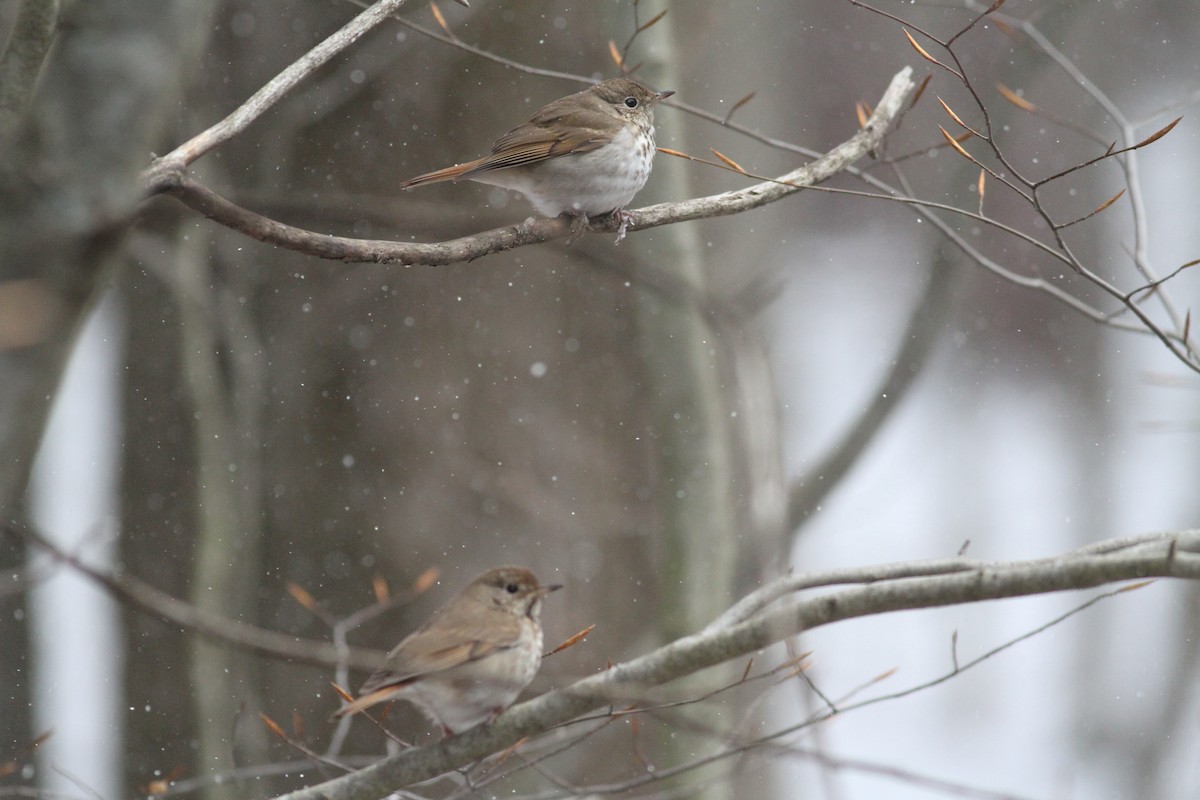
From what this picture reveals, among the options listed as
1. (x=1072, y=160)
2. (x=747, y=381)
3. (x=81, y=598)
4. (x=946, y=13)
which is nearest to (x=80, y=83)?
(x=747, y=381)

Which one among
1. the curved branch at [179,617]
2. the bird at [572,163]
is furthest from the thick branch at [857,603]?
the bird at [572,163]

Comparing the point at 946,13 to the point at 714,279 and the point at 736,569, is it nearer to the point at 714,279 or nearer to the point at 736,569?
the point at 714,279

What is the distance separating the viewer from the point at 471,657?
2.59 metres

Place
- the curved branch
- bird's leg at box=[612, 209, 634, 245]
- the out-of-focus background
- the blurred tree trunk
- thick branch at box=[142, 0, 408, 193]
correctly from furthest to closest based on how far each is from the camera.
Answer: the out-of-focus background
bird's leg at box=[612, 209, 634, 245]
thick branch at box=[142, 0, 408, 193]
the curved branch
the blurred tree trunk

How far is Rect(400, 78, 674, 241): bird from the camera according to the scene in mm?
3098

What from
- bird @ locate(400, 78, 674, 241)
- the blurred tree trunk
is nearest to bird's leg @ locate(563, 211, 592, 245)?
bird @ locate(400, 78, 674, 241)

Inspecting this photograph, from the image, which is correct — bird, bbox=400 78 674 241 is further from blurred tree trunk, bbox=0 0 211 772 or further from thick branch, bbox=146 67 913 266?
blurred tree trunk, bbox=0 0 211 772

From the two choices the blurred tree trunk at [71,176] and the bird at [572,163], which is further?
the bird at [572,163]

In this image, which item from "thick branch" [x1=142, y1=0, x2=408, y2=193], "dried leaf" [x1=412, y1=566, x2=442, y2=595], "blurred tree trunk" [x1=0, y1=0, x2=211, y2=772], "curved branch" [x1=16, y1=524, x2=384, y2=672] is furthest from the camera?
"dried leaf" [x1=412, y1=566, x2=442, y2=595]

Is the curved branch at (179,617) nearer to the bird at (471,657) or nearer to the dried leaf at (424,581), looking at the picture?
the bird at (471,657)

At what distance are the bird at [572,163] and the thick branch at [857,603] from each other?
1432 mm

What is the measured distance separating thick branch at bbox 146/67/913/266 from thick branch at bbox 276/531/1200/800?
2.80 feet

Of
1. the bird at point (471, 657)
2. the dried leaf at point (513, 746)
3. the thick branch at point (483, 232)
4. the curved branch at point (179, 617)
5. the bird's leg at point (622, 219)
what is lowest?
the dried leaf at point (513, 746)

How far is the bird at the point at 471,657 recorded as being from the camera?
248 cm
